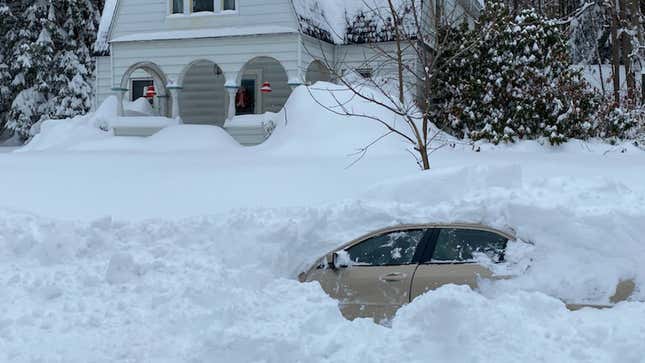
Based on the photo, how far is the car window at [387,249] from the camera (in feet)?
18.7

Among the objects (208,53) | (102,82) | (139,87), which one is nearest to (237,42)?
(208,53)

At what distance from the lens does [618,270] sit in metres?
5.40

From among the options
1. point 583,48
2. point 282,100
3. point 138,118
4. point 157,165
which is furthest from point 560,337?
point 583,48

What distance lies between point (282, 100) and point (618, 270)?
16.6 meters

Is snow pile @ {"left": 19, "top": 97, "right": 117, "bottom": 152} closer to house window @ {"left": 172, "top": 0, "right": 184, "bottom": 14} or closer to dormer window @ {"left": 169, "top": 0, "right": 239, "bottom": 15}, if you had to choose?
house window @ {"left": 172, "top": 0, "right": 184, "bottom": 14}

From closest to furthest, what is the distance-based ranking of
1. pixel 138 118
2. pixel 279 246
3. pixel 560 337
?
pixel 560 337 < pixel 279 246 < pixel 138 118

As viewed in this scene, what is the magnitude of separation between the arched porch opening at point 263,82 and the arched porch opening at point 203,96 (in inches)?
28.5

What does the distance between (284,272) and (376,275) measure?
1476 millimetres

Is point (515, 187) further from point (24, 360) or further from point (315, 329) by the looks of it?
point (24, 360)

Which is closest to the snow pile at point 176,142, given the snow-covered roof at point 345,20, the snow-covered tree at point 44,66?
the snow-covered roof at point 345,20

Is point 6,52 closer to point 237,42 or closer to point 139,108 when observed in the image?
point 139,108

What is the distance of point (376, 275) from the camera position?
5625 millimetres

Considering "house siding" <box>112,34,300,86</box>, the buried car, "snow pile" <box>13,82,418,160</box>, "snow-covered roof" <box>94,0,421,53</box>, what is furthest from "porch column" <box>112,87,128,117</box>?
the buried car

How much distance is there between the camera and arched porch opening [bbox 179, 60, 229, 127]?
71.9ft
